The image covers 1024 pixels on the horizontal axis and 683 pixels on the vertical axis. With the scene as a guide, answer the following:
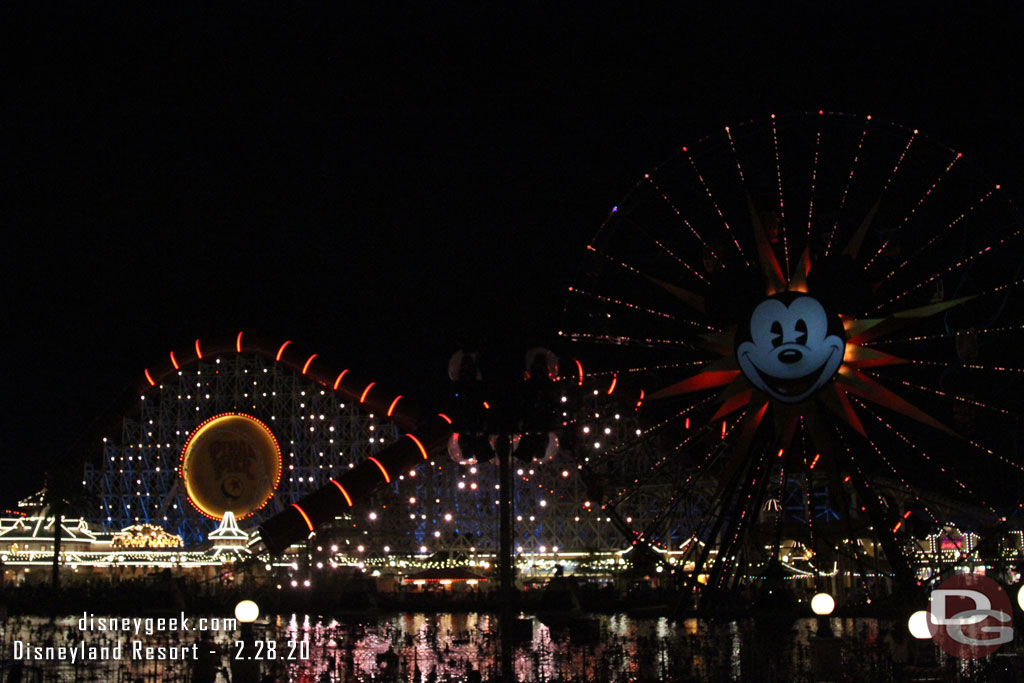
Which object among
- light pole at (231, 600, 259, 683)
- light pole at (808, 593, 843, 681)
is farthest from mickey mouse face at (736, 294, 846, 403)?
light pole at (231, 600, 259, 683)

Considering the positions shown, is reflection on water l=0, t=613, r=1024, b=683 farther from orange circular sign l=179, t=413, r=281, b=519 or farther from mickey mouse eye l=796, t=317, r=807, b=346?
orange circular sign l=179, t=413, r=281, b=519

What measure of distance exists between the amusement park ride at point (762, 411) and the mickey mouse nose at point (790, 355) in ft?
0.07

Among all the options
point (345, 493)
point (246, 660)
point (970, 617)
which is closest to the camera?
point (246, 660)

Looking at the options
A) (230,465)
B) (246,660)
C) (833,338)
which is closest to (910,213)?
(833,338)

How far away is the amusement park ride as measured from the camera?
24.8 metres

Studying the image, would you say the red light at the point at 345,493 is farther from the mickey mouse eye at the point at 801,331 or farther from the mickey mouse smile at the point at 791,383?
the mickey mouse eye at the point at 801,331

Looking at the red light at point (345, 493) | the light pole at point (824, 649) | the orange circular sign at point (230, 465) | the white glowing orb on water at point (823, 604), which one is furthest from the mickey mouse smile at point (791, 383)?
the orange circular sign at point (230, 465)

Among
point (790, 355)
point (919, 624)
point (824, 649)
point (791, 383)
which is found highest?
point (790, 355)

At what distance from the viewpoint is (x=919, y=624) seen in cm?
2403

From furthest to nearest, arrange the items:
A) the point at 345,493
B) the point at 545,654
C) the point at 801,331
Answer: the point at 345,493
the point at 545,654
the point at 801,331

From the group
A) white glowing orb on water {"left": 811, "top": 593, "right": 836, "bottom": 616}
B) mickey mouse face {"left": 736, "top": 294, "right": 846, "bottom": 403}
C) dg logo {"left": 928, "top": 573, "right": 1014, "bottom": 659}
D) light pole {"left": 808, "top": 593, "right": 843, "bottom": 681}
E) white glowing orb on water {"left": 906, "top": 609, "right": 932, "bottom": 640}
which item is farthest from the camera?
white glowing orb on water {"left": 811, "top": 593, "right": 836, "bottom": 616}

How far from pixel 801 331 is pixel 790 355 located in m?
0.55

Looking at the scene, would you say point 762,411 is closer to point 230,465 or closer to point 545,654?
point 545,654

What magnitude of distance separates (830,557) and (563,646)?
11.5 meters
